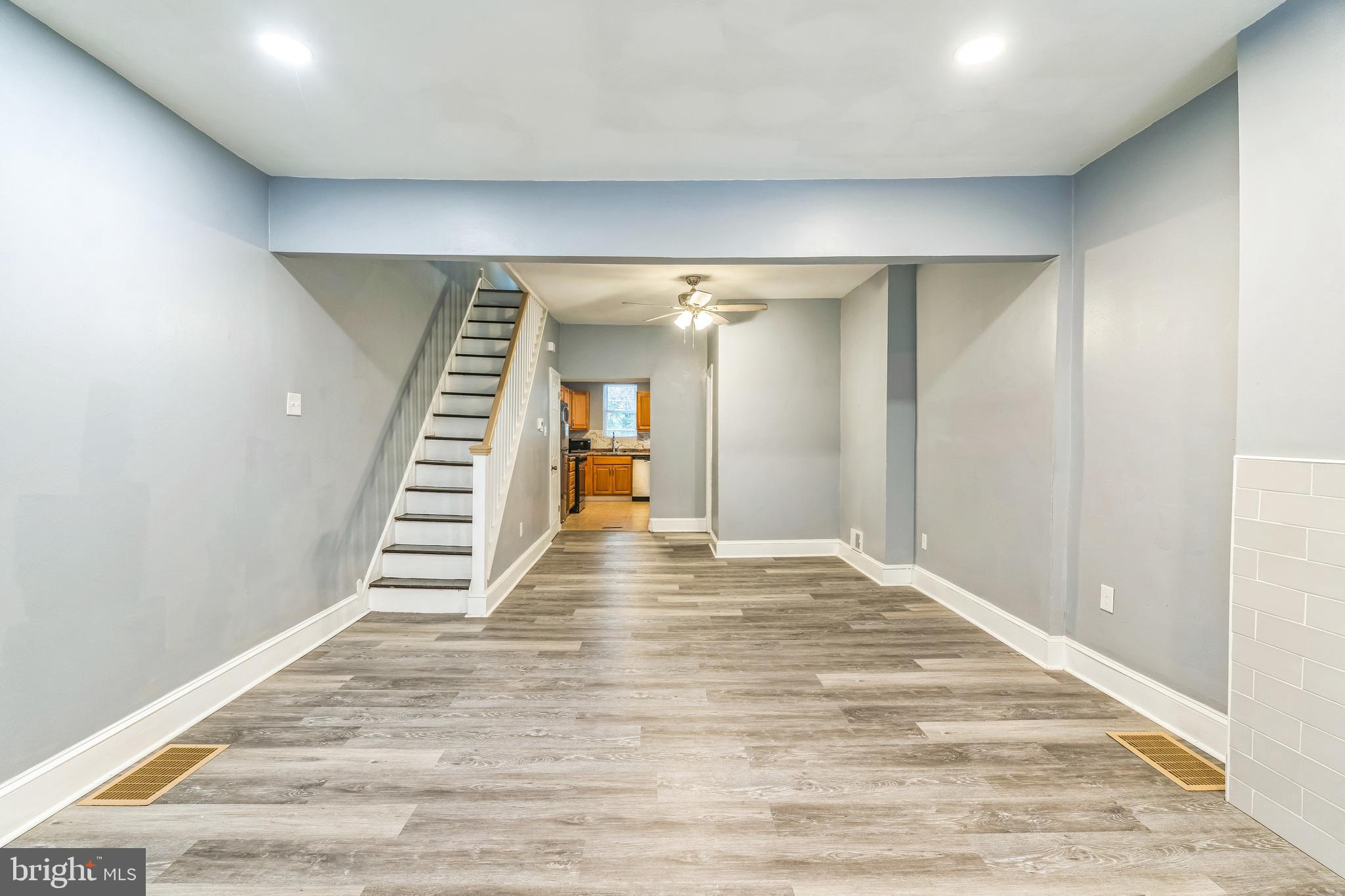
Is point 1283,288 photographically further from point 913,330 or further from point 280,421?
point 280,421

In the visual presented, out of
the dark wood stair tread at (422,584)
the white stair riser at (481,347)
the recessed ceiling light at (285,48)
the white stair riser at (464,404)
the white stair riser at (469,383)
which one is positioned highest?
the recessed ceiling light at (285,48)

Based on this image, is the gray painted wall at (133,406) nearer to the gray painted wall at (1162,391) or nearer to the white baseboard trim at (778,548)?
the white baseboard trim at (778,548)

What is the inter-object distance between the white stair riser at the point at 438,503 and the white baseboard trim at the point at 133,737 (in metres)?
1.28

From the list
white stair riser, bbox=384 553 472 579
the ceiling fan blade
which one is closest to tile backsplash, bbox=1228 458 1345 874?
the ceiling fan blade

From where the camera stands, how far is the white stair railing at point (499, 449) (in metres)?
3.76

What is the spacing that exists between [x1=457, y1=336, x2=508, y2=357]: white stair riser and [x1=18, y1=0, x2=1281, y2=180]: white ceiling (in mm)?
2769

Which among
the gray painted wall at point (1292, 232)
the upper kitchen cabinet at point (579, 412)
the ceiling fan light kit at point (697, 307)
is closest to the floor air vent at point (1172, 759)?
the gray painted wall at point (1292, 232)

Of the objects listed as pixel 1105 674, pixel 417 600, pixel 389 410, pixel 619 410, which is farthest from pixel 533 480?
pixel 619 410

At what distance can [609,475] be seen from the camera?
402 inches

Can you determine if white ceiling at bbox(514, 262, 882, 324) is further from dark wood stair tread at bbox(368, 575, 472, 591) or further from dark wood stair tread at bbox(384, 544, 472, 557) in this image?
dark wood stair tread at bbox(368, 575, 472, 591)

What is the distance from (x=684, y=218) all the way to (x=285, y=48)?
5.69 feet

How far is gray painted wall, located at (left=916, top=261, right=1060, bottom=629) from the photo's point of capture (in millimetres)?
3002
